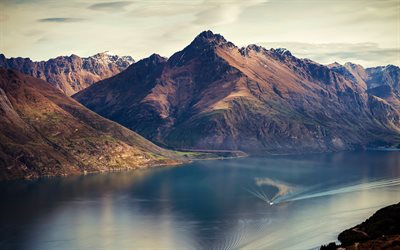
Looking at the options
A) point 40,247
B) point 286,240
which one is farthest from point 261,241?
point 40,247

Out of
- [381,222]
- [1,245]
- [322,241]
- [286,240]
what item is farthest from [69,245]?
[381,222]

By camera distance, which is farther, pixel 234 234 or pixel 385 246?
pixel 234 234

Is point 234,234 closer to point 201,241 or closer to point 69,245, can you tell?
point 201,241

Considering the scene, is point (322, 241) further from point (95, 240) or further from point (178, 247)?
point (95, 240)

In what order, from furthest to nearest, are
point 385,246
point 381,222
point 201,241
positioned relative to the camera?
point 201,241
point 381,222
point 385,246

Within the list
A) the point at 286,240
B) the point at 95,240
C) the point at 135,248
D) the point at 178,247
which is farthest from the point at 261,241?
the point at 95,240

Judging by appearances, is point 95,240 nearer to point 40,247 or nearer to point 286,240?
point 40,247

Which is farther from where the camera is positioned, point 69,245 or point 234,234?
point 234,234

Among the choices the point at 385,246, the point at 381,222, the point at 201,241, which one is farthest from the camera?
the point at 201,241
